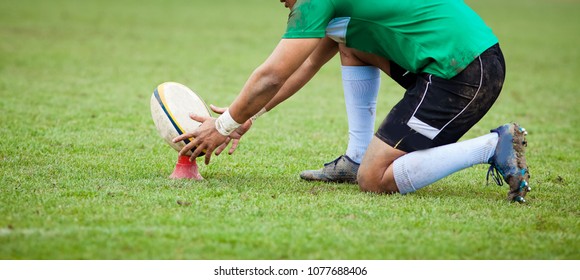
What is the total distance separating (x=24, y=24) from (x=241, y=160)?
12602 mm

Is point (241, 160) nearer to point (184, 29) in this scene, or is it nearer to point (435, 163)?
point (435, 163)

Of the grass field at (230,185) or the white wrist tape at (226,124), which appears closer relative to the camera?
the grass field at (230,185)

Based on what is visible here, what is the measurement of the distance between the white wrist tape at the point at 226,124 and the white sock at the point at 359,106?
1120mm

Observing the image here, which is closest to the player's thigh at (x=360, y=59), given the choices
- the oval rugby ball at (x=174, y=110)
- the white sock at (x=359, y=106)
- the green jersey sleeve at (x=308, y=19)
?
the white sock at (x=359, y=106)

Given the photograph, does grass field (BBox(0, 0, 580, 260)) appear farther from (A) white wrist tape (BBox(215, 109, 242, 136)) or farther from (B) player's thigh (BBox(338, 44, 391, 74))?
(B) player's thigh (BBox(338, 44, 391, 74))

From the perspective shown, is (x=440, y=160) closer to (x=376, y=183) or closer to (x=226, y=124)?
(x=376, y=183)

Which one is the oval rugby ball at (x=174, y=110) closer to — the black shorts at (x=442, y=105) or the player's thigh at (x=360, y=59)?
the player's thigh at (x=360, y=59)

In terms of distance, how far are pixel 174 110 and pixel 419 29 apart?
1.64m

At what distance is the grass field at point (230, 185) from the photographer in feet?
12.8

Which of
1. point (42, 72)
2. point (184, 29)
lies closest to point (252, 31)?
point (184, 29)

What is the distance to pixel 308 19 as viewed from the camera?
4590mm

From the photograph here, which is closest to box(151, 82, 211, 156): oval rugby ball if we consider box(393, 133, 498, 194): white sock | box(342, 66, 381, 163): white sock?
box(342, 66, 381, 163): white sock

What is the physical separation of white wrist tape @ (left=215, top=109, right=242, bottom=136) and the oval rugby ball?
35 centimetres

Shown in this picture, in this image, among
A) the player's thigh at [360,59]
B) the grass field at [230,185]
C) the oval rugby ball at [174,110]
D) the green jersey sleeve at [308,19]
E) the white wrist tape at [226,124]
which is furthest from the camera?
the player's thigh at [360,59]
